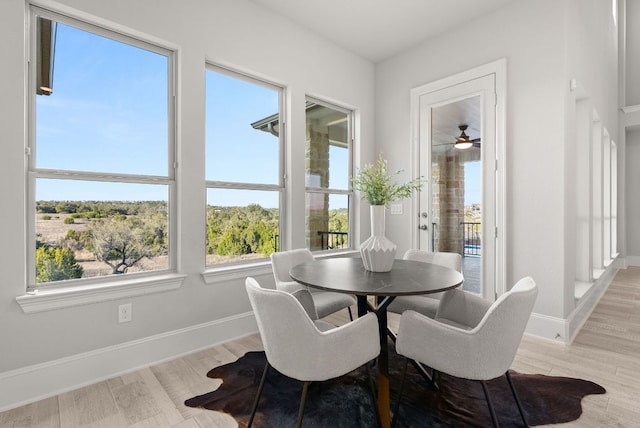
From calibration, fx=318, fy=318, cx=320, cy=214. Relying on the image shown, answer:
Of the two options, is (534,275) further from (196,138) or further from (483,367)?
(196,138)

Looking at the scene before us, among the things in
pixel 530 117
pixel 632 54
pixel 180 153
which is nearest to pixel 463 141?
pixel 530 117

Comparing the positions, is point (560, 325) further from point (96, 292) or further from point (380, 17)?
point (96, 292)

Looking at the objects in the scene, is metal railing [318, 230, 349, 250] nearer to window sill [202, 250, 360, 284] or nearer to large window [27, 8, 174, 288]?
window sill [202, 250, 360, 284]

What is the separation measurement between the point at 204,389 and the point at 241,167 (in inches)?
72.9

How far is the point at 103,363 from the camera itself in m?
2.13

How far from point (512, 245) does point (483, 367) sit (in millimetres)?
2059

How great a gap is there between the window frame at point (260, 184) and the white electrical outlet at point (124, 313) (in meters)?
0.59

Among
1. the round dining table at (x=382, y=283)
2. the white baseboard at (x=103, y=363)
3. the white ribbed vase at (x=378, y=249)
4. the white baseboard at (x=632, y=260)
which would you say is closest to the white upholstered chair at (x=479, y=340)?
the round dining table at (x=382, y=283)

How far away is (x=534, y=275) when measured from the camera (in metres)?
2.88

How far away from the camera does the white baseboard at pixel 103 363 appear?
1.86m

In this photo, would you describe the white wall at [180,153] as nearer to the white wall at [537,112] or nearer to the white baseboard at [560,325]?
the white wall at [537,112]

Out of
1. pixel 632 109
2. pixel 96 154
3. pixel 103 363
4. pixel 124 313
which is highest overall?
pixel 632 109

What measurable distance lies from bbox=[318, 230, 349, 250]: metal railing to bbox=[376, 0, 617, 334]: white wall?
1.77m

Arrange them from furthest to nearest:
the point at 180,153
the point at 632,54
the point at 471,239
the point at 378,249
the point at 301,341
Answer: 1. the point at 632,54
2. the point at 471,239
3. the point at 180,153
4. the point at 378,249
5. the point at 301,341
